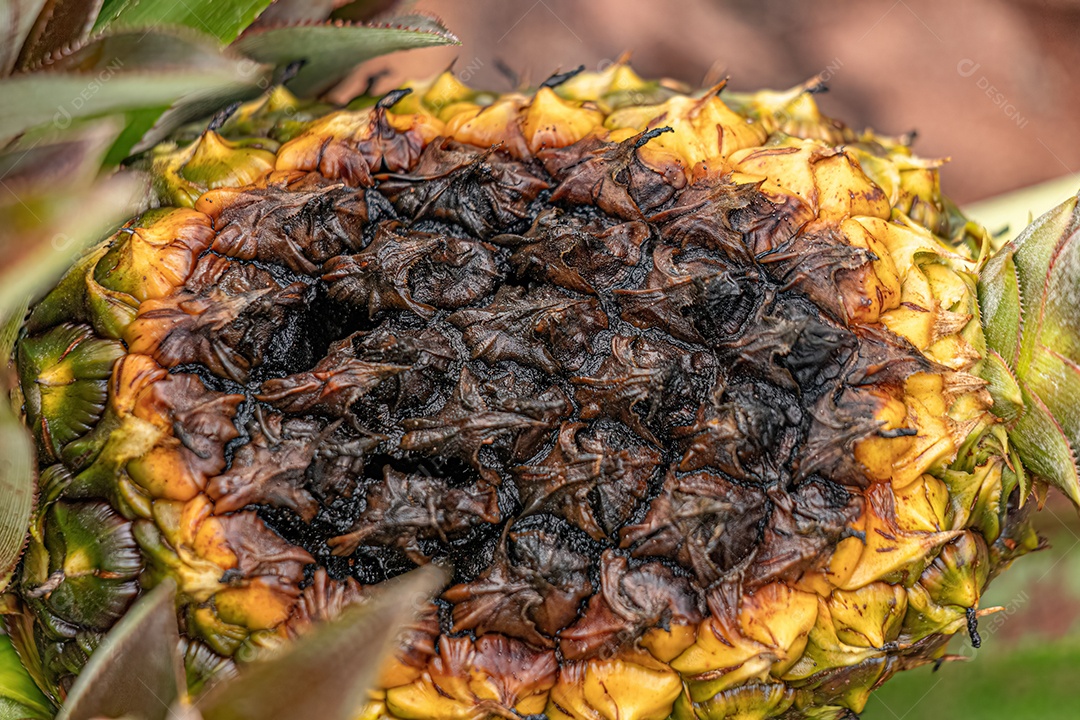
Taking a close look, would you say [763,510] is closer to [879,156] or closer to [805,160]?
[805,160]

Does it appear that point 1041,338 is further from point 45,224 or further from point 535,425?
point 45,224

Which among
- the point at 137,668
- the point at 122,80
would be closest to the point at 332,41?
the point at 122,80

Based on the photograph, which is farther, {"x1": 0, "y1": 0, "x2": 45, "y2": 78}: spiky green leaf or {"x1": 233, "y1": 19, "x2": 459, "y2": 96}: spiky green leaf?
{"x1": 233, "y1": 19, "x2": 459, "y2": 96}: spiky green leaf

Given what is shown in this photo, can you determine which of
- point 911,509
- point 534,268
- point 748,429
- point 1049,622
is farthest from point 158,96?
point 1049,622

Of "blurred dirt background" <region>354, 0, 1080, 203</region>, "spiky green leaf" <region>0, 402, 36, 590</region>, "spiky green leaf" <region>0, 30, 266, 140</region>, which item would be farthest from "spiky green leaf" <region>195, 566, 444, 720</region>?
"blurred dirt background" <region>354, 0, 1080, 203</region>

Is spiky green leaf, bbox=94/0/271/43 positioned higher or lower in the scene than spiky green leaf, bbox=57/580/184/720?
higher

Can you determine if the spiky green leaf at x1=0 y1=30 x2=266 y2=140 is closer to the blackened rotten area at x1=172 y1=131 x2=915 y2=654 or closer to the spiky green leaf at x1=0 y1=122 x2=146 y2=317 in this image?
the spiky green leaf at x1=0 y1=122 x2=146 y2=317
